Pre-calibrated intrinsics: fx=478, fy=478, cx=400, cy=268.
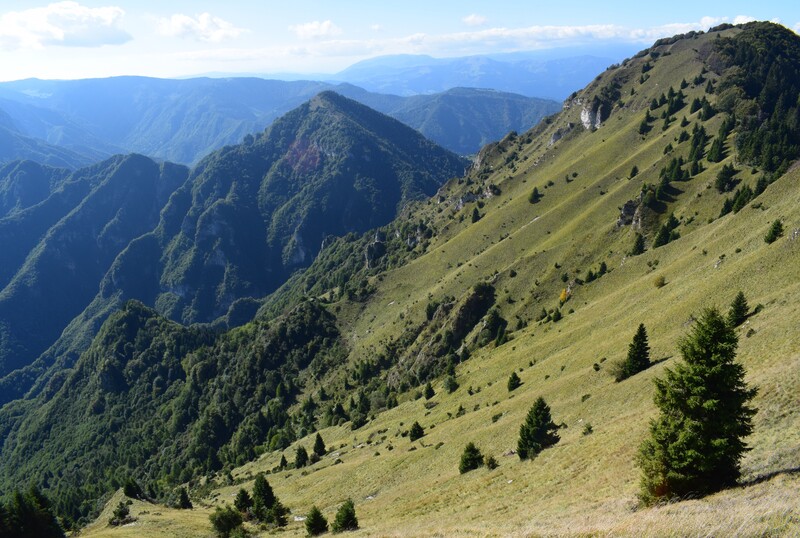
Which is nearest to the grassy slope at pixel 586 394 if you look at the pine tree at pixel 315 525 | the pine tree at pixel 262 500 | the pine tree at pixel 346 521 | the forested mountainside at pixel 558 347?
the forested mountainside at pixel 558 347

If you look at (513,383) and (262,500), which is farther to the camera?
(513,383)

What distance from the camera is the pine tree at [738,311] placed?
50.5 m

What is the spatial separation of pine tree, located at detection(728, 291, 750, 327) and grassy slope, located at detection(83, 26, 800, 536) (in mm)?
2481

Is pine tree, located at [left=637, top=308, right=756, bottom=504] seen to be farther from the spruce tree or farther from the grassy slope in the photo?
the spruce tree

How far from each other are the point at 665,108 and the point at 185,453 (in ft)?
689

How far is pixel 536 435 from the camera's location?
157 feet

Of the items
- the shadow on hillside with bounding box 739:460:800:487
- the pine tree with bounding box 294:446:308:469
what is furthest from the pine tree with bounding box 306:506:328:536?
the pine tree with bounding box 294:446:308:469

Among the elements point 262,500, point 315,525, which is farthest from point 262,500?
point 315,525

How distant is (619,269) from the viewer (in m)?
99.2

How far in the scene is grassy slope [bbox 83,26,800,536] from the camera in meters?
27.2

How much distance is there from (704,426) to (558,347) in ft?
190

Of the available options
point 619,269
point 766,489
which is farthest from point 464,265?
point 766,489

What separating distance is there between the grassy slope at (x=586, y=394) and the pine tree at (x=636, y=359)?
6.34 feet

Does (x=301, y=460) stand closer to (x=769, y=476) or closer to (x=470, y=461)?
(x=470, y=461)
